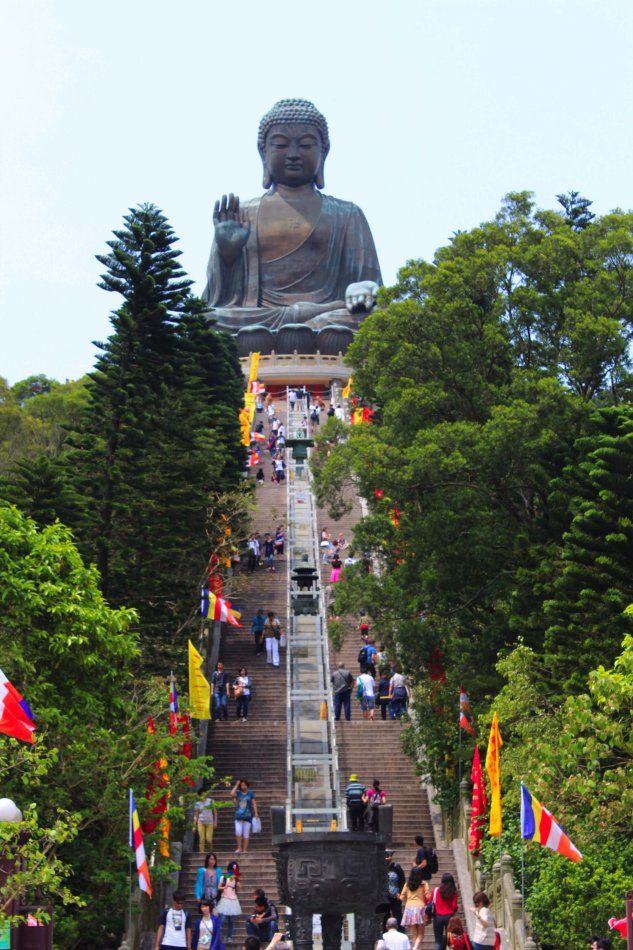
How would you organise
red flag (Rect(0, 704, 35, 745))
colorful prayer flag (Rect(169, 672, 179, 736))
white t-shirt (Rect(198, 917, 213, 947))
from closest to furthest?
red flag (Rect(0, 704, 35, 745)) → white t-shirt (Rect(198, 917, 213, 947)) → colorful prayer flag (Rect(169, 672, 179, 736))

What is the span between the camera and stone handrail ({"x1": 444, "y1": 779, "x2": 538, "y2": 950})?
1720 cm

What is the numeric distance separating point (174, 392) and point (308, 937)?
13.2m

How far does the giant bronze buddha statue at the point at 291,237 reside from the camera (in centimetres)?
6078

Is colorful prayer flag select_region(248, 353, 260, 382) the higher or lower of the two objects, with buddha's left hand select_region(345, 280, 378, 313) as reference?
lower

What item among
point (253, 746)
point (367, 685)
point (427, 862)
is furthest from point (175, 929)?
point (367, 685)

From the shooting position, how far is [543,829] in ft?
53.3

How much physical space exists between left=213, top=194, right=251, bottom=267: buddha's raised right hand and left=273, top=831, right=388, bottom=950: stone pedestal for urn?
45.3 meters

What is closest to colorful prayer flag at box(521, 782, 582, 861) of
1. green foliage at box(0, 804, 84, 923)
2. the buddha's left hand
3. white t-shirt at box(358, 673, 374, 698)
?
green foliage at box(0, 804, 84, 923)

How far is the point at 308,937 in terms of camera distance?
625 inches

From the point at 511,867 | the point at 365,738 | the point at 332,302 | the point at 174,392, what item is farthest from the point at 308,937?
the point at 332,302

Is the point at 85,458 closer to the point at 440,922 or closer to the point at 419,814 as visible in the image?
the point at 419,814

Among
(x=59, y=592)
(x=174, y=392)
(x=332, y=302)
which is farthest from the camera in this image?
(x=332, y=302)

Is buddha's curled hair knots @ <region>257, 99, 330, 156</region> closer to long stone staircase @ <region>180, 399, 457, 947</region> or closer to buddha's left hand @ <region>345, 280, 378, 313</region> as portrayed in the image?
buddha's left hand @ <region>345, 280, 378, 313</region>

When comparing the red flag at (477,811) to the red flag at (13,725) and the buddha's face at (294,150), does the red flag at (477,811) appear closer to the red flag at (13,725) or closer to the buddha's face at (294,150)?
the red flag at (13,725)
